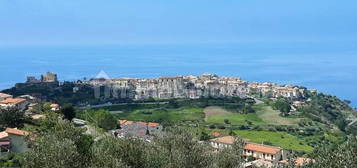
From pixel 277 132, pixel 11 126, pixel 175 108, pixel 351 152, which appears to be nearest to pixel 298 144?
pixel 277 132

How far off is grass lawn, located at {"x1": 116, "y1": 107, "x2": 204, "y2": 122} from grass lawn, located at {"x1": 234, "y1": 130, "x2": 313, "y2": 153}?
7586mm

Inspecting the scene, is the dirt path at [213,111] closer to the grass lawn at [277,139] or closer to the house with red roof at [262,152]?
the grass lawn at [277,139]

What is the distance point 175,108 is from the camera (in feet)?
195

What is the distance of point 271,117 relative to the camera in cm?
5588

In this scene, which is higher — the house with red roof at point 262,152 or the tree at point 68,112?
the tree at point 68,112

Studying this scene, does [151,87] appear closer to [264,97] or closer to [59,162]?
[264,97]

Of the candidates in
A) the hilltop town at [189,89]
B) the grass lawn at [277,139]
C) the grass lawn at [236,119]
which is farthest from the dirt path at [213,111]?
the hilltop town at [189,89]

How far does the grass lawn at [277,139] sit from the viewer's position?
41.2 metres

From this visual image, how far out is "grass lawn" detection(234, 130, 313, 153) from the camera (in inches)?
1622

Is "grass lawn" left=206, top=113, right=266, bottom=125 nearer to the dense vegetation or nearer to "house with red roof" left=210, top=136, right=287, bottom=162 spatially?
"house with red roof" left=210, top=136, right=287, bottom=162

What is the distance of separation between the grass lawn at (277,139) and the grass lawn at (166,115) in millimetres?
7586

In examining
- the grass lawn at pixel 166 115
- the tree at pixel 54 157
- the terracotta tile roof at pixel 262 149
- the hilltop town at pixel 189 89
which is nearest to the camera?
the tree at pixel 54 157

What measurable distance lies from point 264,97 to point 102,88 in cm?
2700

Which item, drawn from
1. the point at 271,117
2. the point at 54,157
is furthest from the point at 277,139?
the point at 54,157
